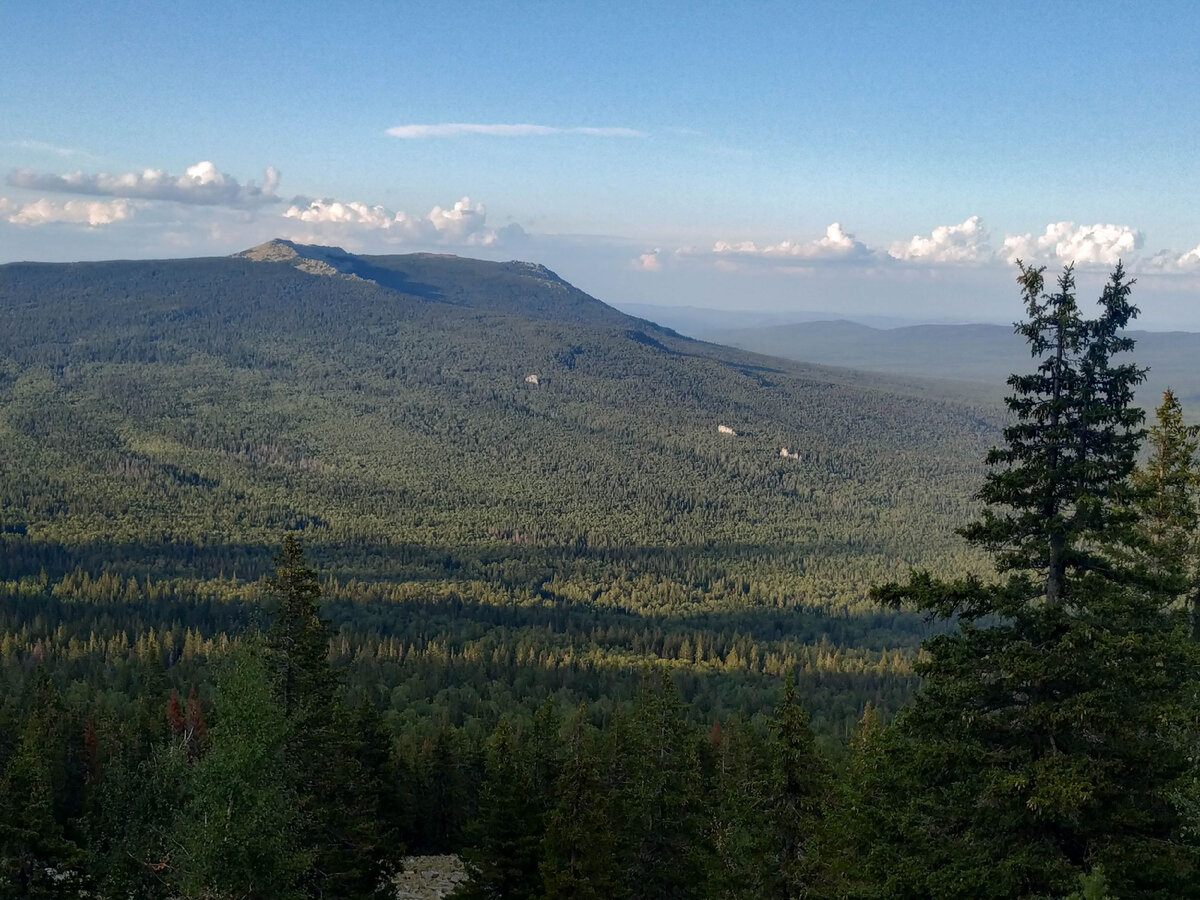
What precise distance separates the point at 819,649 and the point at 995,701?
127m

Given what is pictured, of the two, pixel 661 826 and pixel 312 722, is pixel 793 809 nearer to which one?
pixel 661 826

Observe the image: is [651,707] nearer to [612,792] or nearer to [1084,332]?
[612,792]

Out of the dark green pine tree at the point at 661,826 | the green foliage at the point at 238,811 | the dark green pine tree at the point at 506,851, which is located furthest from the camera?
the dark green pine tree at the point at 506,851

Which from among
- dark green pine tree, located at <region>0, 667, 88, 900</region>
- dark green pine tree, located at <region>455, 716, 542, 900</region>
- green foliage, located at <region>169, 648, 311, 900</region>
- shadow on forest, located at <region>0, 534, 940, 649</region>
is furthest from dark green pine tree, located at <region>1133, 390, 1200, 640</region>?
shadow on forest, located at <region>0, 534, 940, 649</region>

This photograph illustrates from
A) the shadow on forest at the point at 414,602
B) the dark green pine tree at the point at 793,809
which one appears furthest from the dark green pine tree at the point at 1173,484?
the shadow on forest at the point at 414,602

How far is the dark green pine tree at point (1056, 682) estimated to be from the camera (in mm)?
15547

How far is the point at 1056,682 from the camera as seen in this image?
646 inches

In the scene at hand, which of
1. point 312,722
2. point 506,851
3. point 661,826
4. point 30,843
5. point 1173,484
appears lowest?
point 506,851

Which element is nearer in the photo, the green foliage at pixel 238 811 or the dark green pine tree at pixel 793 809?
the green foliage at pixel 238 811

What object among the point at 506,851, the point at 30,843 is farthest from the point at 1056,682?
the point at 30,843

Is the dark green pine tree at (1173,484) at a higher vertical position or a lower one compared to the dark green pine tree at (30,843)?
higher

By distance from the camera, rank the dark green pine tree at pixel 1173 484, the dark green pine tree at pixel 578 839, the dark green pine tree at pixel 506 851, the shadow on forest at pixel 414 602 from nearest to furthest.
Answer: the dark green pine tree at pixel 1173 484, the dark green pine tree at pixel 578 839, the dark green pine tree at pixel 506 851, the shadow on forest at pixel 414 602

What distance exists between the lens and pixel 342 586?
16450cm

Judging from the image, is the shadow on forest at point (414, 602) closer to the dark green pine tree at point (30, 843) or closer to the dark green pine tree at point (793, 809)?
the dark green pine tree at point (30, 843)
